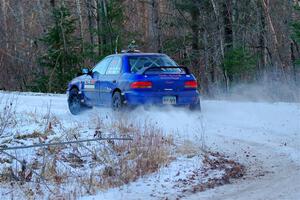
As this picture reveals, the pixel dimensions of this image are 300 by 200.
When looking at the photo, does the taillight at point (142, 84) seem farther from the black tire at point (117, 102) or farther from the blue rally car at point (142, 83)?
the black tire at point (117, 102)

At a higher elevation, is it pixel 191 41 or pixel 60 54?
Answer: pixel 191 41

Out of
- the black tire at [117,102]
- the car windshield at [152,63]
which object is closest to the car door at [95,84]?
the black tire at [117,102]

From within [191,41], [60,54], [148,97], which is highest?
[191,41]

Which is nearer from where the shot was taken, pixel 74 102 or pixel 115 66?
pixel 115 66

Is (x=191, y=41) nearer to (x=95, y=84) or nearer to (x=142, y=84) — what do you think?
(x=95, y=84)

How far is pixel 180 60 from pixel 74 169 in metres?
22.1

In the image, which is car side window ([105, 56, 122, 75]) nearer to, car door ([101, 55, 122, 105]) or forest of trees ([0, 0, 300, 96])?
car door ([101, 55, 122, 105])

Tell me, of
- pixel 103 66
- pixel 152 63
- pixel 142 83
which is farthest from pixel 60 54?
pixel 142 83

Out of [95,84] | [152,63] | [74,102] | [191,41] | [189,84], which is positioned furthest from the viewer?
[191,41]

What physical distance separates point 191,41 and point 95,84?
676 inches

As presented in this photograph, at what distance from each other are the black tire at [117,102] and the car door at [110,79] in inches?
A: 7.9

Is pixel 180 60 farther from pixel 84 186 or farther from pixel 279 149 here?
pixel 84 186

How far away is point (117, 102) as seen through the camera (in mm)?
13289

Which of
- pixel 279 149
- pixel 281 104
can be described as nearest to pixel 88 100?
pixel 281 104
